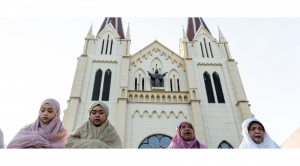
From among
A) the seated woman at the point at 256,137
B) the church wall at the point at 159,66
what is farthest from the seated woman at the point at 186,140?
the church wall at the point at 159,66

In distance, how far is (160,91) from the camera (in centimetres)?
1252

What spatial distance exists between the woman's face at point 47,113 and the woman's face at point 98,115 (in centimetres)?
64

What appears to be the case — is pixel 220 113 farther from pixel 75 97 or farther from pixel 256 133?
pixel 256 133

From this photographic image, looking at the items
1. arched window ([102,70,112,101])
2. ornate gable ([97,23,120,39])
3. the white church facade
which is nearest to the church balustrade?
the white church facade

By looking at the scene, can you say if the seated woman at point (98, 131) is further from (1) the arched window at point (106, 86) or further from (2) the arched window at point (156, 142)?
(1) the arched window at point (106, 86)

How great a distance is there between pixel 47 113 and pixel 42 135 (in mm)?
374

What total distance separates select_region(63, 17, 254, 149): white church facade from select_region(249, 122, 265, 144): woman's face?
763 cm

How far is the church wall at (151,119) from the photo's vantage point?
10742 mm

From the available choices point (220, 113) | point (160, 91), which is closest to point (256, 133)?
point (220, 113)

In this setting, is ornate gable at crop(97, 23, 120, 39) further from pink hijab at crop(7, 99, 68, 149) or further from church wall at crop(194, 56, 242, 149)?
pink hijab at crop(7, 99, 68, 149)

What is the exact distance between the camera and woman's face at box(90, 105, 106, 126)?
285 cm
